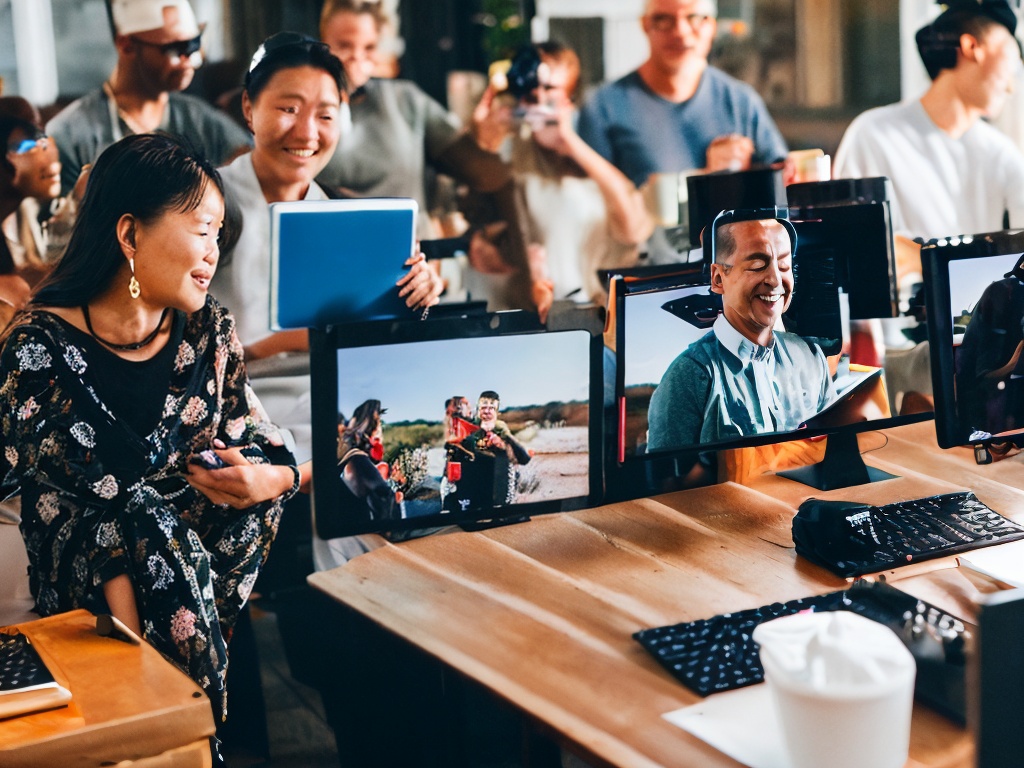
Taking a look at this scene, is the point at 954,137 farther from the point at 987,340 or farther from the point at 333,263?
the point at 333,263

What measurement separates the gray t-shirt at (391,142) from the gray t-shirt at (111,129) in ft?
0.76

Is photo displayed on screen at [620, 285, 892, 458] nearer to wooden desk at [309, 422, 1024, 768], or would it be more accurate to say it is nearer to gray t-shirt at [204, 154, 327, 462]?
wooden desk at [309, 422, 1024, 768]

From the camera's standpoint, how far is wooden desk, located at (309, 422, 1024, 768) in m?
1.21

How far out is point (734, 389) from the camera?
5.91 feet

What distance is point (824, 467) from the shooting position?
6.50 feet

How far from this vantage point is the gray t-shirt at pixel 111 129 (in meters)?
2.46

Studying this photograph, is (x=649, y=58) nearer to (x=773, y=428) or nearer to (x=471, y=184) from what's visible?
(x=471, y=184)

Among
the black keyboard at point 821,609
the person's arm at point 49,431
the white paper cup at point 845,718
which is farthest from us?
the person's arm at point 49,431

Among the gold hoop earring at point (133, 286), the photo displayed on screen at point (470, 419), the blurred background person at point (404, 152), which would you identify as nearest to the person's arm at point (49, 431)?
the gold hoop earring at point (133, 286)

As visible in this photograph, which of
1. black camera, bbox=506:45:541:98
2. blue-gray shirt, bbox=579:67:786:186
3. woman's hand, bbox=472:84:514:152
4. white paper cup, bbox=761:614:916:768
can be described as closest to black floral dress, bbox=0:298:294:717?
white paper cup, bbox=761:614:916:768

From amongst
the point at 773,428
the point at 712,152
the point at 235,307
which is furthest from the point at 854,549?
the point at 712,152

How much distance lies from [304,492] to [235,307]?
44 cm

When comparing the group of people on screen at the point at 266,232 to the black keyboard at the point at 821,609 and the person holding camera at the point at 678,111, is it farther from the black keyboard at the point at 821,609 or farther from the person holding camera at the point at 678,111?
the black keyboard at the point at 821,609

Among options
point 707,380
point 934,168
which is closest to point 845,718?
point 707,380
